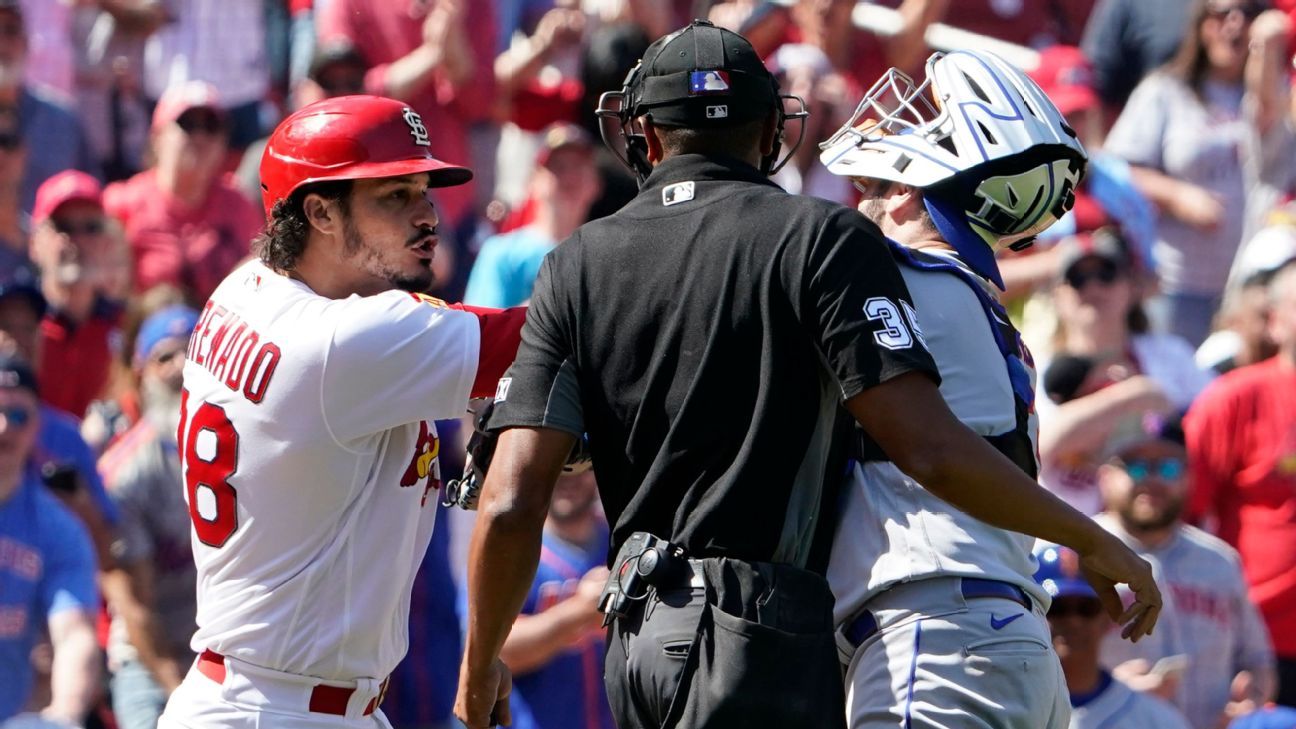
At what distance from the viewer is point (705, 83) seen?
3.98 metres

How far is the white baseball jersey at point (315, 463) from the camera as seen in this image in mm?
4109

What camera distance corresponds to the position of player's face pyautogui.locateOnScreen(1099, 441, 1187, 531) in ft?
24.3

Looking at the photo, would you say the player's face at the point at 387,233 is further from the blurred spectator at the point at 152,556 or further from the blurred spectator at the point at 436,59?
the blurred spectator at the point at 436,59

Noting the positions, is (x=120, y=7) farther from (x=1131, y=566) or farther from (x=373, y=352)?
(x=1131, y=566)

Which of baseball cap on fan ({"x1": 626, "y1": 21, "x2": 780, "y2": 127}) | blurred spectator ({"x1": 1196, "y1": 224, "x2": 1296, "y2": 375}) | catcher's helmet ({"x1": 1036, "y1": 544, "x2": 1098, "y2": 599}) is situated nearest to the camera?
baseball cap on fan ({"x1": 626, "y1": 21, "x2": 780, "y2": 127})

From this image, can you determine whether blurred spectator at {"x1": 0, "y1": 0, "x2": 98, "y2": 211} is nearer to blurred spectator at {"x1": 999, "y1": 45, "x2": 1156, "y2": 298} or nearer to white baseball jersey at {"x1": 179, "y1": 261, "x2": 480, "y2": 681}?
blurred spectator at {"x1": 999, "y1": 45, "x2": 1156, "y2": 298}

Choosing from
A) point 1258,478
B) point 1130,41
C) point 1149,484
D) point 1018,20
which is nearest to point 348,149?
point 1149,484

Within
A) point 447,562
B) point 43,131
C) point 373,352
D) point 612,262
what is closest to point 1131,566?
point 612,262

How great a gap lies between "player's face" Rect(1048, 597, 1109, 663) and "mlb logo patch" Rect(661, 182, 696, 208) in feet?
9.58

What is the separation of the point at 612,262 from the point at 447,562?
13.6 ft

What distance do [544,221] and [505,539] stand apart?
4.65 m

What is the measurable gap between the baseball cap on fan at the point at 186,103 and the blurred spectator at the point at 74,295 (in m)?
0.69

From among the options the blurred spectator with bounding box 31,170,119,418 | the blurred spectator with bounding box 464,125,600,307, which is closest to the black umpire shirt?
the blurred spectator with bounding box 464,125,600,307

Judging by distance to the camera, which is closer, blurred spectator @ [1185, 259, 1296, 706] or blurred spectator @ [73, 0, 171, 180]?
blurred spectator @ [1185, 259, 1296, 706]
